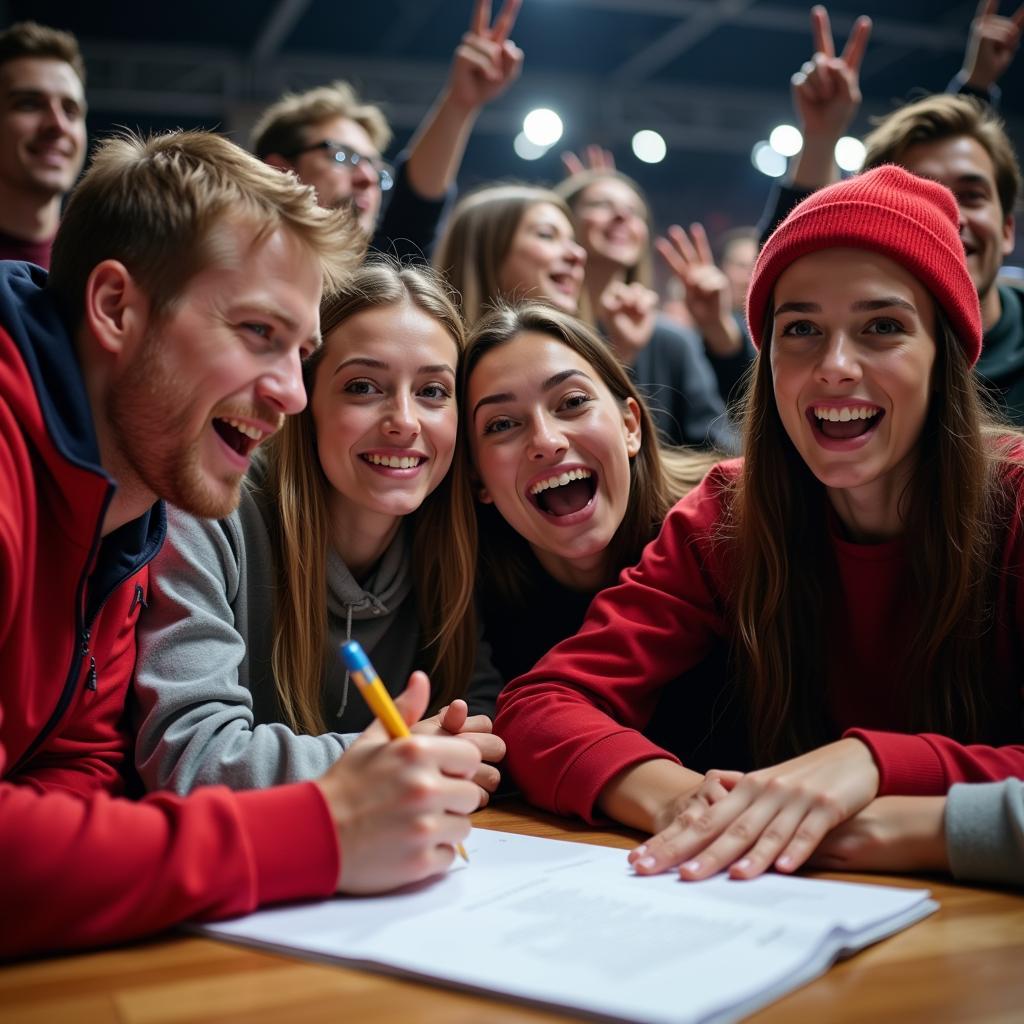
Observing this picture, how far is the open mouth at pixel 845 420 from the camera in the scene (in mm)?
1684

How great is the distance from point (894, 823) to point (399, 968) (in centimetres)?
61

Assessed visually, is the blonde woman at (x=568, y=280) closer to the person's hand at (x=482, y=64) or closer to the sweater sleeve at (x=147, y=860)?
the person's hand at (x=482, y=64)

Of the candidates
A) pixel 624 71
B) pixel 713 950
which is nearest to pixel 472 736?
pixel 713 950

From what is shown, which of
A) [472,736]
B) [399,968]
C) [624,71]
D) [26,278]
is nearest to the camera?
[399,968]

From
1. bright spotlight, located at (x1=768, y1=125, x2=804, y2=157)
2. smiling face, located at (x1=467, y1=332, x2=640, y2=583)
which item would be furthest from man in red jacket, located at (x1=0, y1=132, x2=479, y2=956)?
bright spotlight, located at (x1=768, y1=125, x2=804, y2=157)

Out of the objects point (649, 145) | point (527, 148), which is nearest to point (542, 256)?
point (649, 145)

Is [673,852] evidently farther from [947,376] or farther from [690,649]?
[947,376]

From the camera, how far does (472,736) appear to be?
1.63 metres

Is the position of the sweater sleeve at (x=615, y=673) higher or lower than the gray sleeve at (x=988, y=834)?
higher

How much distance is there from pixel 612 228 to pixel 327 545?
8.98 ft

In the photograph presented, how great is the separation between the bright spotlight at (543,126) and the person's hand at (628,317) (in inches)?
224

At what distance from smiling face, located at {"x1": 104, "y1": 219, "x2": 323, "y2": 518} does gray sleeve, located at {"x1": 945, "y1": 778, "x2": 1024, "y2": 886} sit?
90cm

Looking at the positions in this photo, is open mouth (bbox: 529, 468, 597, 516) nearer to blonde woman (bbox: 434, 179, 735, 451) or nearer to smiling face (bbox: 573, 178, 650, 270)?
blonde woman (bbox: 434, 179, 735, 451)

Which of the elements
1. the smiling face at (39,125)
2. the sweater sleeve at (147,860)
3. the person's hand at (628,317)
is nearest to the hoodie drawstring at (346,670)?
the sweater sleeve at (147,860)
